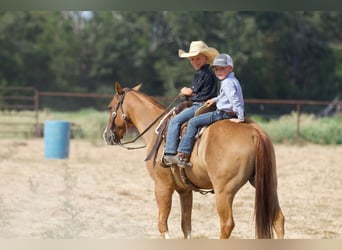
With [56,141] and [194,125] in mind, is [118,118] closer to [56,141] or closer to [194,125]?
[194,125]

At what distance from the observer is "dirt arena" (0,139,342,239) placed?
7.32m

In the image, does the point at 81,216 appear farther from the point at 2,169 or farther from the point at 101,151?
the point at 101,151

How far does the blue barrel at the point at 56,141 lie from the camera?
13.8 meters

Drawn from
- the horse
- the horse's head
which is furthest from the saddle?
the horse's head

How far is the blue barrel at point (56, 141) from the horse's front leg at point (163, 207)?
303 inches

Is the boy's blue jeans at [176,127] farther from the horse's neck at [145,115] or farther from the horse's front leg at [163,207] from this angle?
the horse's neck at [145,115]

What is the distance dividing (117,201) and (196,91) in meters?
3.31

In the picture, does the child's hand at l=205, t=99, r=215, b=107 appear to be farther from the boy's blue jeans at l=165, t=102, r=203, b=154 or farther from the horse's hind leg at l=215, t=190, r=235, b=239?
the horse's hind leg at l=215, t=190, r=235, b=239

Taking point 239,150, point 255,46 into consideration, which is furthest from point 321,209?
point 255,46

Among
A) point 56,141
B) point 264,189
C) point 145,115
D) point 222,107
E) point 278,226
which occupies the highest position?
point 222,107

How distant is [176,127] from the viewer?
20.2 feet

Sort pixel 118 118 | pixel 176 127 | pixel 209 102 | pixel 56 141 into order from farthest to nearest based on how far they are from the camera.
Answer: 1. pixel 56 141
2. pixel 118 118
3. pixel 176 127
4. pixel 209 102

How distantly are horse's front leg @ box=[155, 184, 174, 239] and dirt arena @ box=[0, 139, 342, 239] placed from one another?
2.36 ft

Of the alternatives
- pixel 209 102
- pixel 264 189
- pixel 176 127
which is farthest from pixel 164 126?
pixel 264 189
